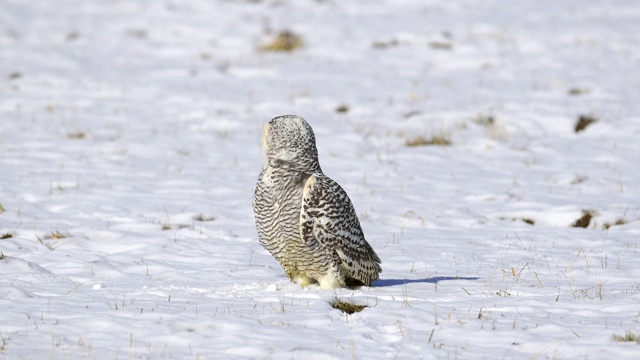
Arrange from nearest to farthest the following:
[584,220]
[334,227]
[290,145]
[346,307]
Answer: [346,307]
[334,227]
[290,145]
[584,220]

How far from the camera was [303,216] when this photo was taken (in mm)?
6305

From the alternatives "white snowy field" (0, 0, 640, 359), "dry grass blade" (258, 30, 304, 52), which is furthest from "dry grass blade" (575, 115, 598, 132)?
"dry grass blade" (258, 30, 304, 52)

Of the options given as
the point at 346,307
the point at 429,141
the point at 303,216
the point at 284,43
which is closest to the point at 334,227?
the point at 303,216

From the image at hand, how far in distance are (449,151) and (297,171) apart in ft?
23.7

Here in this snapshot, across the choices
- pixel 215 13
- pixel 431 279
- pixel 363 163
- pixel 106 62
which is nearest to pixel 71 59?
pixel 106 62

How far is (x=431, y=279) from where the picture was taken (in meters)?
7.33

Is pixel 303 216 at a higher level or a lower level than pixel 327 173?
higher

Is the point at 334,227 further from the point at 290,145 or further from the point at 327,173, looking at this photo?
the point at 327,173

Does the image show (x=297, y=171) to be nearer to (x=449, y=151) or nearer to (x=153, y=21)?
(x=449, y=151)

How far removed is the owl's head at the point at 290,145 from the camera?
21.6 feet

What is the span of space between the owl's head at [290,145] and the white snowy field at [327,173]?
3.21ft

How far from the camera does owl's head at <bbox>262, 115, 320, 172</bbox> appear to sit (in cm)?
658

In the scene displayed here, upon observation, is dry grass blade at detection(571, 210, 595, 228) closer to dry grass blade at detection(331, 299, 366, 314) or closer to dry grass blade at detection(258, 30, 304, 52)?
dry grass blade at detection(331, 299, 366, 314)

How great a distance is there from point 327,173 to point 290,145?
18.7 feet
